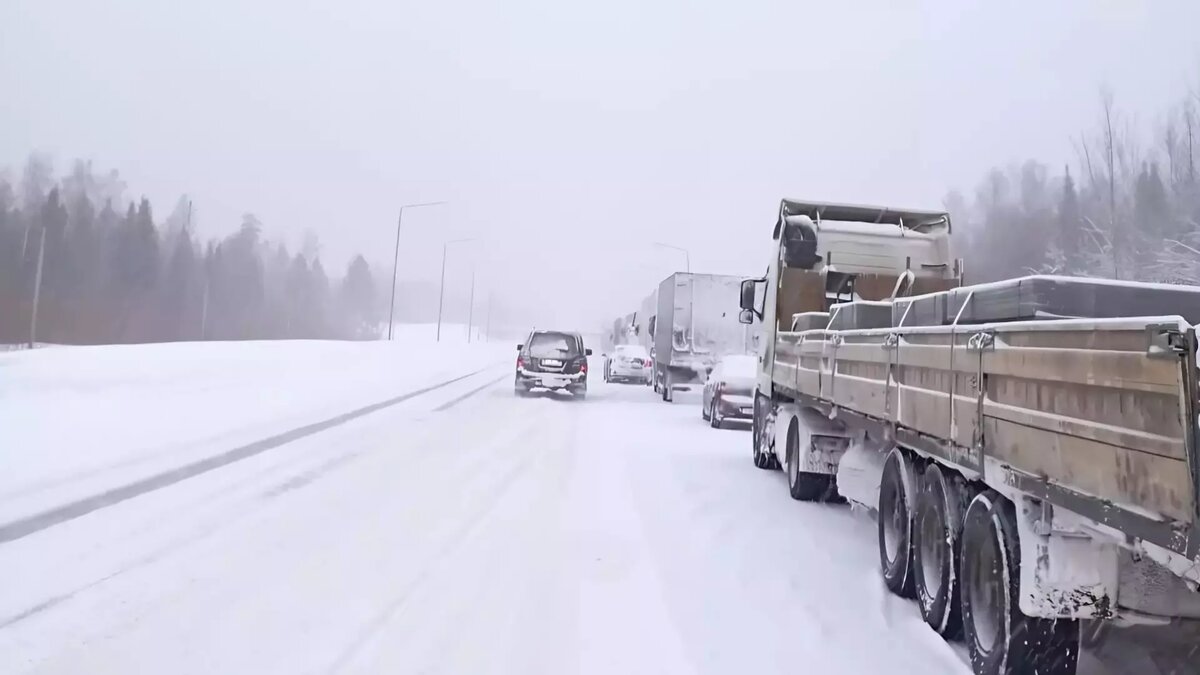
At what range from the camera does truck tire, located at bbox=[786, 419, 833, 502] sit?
8.46m

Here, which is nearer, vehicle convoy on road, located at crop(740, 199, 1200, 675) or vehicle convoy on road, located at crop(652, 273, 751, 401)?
A: vehicle convoy on road, located at crop(740, 199, 1200, 675)

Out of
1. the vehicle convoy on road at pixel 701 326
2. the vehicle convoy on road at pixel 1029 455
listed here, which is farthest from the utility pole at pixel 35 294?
the vehicle convoy on road at pixel 1029 455

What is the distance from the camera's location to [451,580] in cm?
526

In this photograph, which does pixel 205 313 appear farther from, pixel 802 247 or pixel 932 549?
pixel 932 549

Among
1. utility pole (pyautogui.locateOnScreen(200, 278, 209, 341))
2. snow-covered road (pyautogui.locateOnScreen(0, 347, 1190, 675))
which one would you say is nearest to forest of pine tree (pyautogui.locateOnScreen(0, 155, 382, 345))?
utility pole (pyautogui.locateOnScreen(200, 278, 209, 341))

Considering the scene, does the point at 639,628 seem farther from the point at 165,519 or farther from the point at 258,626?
the point at 165,519

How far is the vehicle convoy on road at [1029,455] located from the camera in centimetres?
254

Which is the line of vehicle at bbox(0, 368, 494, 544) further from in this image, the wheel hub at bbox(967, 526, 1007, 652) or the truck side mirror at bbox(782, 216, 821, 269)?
the truck side mirror at bbox(782, 216, 821, 269)

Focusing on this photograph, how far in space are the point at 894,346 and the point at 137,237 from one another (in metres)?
69.3

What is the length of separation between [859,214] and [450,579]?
24.8 ft

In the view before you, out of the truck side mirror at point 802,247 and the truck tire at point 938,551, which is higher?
the truck side mirror at point 802,247

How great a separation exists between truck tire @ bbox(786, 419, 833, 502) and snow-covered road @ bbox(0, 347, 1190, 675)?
Answer: 24cm

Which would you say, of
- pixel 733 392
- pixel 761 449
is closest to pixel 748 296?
pixel 761 449

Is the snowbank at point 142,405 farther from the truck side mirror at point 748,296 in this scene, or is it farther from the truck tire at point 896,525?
the truck side mirror at point 748,296
